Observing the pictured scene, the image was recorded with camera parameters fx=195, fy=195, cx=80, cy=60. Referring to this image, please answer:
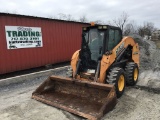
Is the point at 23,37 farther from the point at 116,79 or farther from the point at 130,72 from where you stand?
the point at 116,79

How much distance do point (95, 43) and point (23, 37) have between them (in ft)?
14.5

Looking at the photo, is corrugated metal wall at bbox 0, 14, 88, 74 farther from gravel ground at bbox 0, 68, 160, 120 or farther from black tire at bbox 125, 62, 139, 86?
black tire at bbox 125, 62, 139, 86

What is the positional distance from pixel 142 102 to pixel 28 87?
427 cm

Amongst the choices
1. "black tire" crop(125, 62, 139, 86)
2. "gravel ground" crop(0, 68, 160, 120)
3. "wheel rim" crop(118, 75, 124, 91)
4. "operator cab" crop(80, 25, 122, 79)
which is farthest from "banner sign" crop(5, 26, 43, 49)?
"wheel rim" crop(118, 75, 124, 91)

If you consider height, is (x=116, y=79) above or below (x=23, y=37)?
below

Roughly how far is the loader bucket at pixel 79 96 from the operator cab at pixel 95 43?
83 centimetres

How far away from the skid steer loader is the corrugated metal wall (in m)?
3.52

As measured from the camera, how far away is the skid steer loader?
5004 millimetres

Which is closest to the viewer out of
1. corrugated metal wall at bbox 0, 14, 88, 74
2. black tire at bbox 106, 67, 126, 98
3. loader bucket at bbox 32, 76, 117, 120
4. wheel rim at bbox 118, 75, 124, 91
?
loader bucket at bbox 32, 76, 117, 120

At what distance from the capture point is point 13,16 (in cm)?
882

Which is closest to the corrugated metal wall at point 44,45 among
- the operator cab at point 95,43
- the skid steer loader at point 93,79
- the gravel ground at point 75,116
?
the gravel ground at point 75,116

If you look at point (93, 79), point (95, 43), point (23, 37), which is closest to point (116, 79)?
point (93, 79)

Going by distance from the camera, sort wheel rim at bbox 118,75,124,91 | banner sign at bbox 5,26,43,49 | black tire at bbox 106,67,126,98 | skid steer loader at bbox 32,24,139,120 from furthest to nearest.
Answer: banner sign at bbox 5,26,43,49 < wheel rim at bbox 118,75,124,91 < black tire at bbox 106,67,126,98 < skid steer loader at bbox 32,24,139,120

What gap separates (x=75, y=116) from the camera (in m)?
4.71
